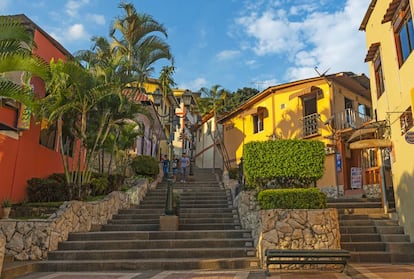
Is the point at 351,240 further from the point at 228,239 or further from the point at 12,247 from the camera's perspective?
the point at 12,247

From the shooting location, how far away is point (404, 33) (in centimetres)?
988

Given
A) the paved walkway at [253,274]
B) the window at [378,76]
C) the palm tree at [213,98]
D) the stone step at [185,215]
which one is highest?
the palm tree at [213,98]

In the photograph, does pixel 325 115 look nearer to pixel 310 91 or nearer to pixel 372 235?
pixel 310 91

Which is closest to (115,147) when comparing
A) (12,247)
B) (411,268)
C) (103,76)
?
(103,76)

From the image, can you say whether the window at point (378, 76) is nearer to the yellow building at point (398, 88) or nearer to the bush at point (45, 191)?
the yellow building at point (398, 88)

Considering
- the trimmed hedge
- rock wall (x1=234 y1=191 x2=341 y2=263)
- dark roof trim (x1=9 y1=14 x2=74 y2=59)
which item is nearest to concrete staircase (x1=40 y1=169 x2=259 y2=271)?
rock wall (x1=234 y1=191 x2=341 y2=263)

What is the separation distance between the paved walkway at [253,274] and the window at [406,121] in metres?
4.09

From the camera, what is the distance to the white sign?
48.2ft

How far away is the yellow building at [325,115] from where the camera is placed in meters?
15.9

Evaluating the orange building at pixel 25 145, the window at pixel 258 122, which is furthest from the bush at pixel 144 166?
the window at pixel 258 122

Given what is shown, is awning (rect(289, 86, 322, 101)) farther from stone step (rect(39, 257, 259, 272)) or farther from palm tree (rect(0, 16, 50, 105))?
palm tree (rect(0, 16, 50, 105))

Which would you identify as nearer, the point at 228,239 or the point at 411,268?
the point at 411,268

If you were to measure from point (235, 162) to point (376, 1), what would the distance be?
14.2m

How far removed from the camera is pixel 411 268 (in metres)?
7.69
